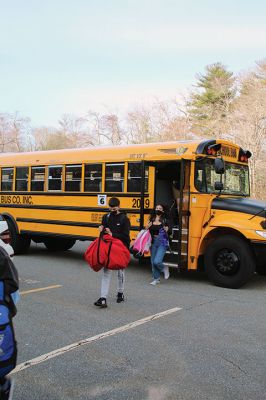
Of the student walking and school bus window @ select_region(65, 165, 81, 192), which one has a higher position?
school bus window @ select_region(65, 165, 81, 192)

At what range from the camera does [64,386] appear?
3.57 meters

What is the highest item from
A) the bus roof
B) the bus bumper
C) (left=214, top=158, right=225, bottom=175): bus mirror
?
Answer: the bus roof

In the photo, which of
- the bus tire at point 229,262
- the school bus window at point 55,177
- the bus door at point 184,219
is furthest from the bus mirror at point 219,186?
the school bus window at point 55,177

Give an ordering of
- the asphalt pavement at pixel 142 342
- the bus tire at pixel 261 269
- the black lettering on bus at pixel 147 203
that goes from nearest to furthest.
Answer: the asphalt pavement at pixel 142 342, the bus tire at pixel 261 269, the black lettering on bus at pixel 147 203

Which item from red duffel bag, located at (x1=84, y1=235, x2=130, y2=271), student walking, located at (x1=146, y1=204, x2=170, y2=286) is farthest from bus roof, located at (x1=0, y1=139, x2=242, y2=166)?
red duffel bag, located at (x1=84, y1=235, x2=130, y2=271)

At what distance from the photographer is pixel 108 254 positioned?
596cm

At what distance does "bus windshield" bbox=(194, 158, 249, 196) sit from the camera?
796cm

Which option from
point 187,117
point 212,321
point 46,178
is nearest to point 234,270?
point 212,321

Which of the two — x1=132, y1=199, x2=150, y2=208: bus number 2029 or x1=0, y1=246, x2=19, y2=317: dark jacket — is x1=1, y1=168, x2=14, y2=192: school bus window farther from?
x1=0, y1=246, x2=19, y2=317: dark jacket

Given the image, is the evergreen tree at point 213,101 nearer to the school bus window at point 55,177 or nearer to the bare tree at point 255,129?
the bare tree at point 255,129

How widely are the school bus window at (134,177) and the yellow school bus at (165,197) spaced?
19 mm

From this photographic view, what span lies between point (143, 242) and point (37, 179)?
4026 millimetres

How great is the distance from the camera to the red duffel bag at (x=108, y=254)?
5.93m

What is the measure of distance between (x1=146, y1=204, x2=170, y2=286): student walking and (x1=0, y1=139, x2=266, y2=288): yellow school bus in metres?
0.30
